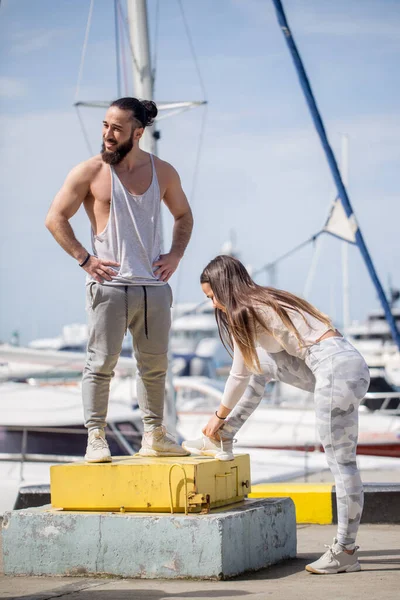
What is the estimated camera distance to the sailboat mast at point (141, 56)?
11.5 metres

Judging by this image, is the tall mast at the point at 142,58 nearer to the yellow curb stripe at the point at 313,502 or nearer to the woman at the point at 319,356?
the yellow curb stripe at the point at 313,502

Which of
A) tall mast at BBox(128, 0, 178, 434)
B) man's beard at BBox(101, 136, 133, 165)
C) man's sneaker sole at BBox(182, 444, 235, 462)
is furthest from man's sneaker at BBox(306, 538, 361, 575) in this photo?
tall mast at BBox(128, 0, 178, 434)

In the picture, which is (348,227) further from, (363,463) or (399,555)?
(399,555)

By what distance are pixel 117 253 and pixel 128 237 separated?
107mm

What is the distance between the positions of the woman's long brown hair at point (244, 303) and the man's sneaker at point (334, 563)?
3.30ft

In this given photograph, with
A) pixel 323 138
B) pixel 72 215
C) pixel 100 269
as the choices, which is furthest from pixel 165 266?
pixel 323 138

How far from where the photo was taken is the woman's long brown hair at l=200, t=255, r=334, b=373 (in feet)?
16.3

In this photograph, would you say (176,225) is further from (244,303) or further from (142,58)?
(142,58)

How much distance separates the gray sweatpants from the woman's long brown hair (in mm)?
408

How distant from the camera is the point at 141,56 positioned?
37.9 feet

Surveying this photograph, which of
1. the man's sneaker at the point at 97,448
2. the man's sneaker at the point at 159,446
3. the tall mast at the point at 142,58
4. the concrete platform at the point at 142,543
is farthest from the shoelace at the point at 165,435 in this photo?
the tall mast at the point at 142,58

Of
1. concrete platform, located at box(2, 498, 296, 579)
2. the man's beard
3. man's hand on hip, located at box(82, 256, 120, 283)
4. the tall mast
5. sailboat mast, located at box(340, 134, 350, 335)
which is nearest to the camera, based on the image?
concrete platform, located at box(2, 498, 296, 579)

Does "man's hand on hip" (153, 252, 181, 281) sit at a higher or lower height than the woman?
higher

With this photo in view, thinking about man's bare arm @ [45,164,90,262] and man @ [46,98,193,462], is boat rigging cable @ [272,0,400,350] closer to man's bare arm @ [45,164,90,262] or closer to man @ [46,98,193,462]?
man @ [46,98,193,462]
